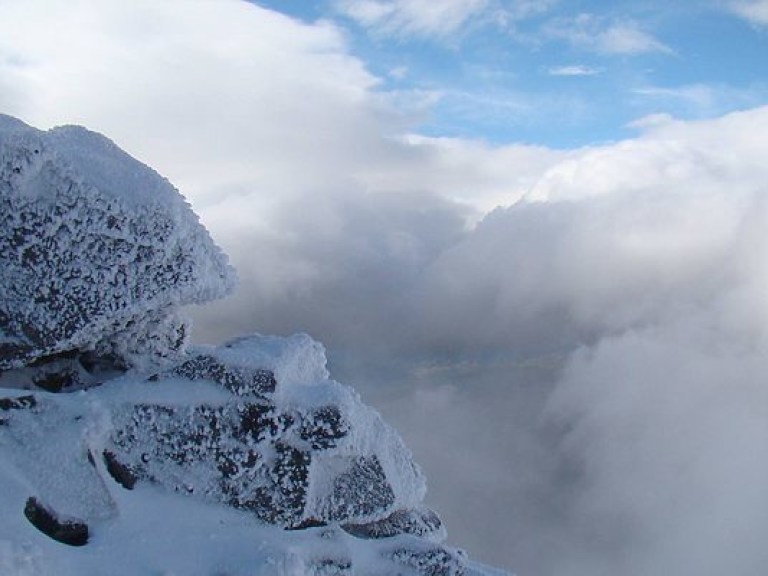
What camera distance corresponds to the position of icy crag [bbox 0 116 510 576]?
42.5 ft

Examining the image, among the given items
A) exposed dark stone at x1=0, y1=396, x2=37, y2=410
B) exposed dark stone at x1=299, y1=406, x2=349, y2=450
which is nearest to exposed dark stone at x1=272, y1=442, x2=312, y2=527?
exposed dark stone at x1=299, y1=406, x2=349, y2=450

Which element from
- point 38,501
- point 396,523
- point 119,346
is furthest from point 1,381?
point 396,523

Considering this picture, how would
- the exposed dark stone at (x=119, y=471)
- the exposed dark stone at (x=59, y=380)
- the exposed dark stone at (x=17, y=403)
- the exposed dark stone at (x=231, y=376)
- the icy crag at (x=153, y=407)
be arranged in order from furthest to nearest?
the exposed dark stone at (x=59, y=380)
the exposed dark stone at (x=231, y=376)
the exposed dark stone at (x=119, y=471)
the exposed dark stone at (x=17, y=403)
the icy crag at (x=153, y=407)

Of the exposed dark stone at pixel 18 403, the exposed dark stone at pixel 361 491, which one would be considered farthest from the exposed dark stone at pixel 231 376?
the exposed dark stone at pixel 18 403

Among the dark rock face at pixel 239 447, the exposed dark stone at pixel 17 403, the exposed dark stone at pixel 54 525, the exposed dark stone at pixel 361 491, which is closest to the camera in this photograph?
the exposed dark stone at pixel 54 525

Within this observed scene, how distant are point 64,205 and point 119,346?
299 cm

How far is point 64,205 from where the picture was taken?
46.6ft

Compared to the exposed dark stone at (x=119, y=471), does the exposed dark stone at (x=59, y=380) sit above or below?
above

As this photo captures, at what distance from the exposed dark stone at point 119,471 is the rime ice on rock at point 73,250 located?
7.75ft

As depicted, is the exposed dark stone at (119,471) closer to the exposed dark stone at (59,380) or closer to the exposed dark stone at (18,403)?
the exposed dark stone at (18,403)

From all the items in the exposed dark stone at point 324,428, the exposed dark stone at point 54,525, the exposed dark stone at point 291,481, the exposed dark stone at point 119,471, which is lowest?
the exposed dark stone at point 54,525

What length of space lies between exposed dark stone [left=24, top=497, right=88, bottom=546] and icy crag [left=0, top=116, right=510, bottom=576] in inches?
1.9

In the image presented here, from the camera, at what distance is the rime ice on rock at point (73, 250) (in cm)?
1413

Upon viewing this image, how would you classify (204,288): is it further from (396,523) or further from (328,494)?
(396,523)
